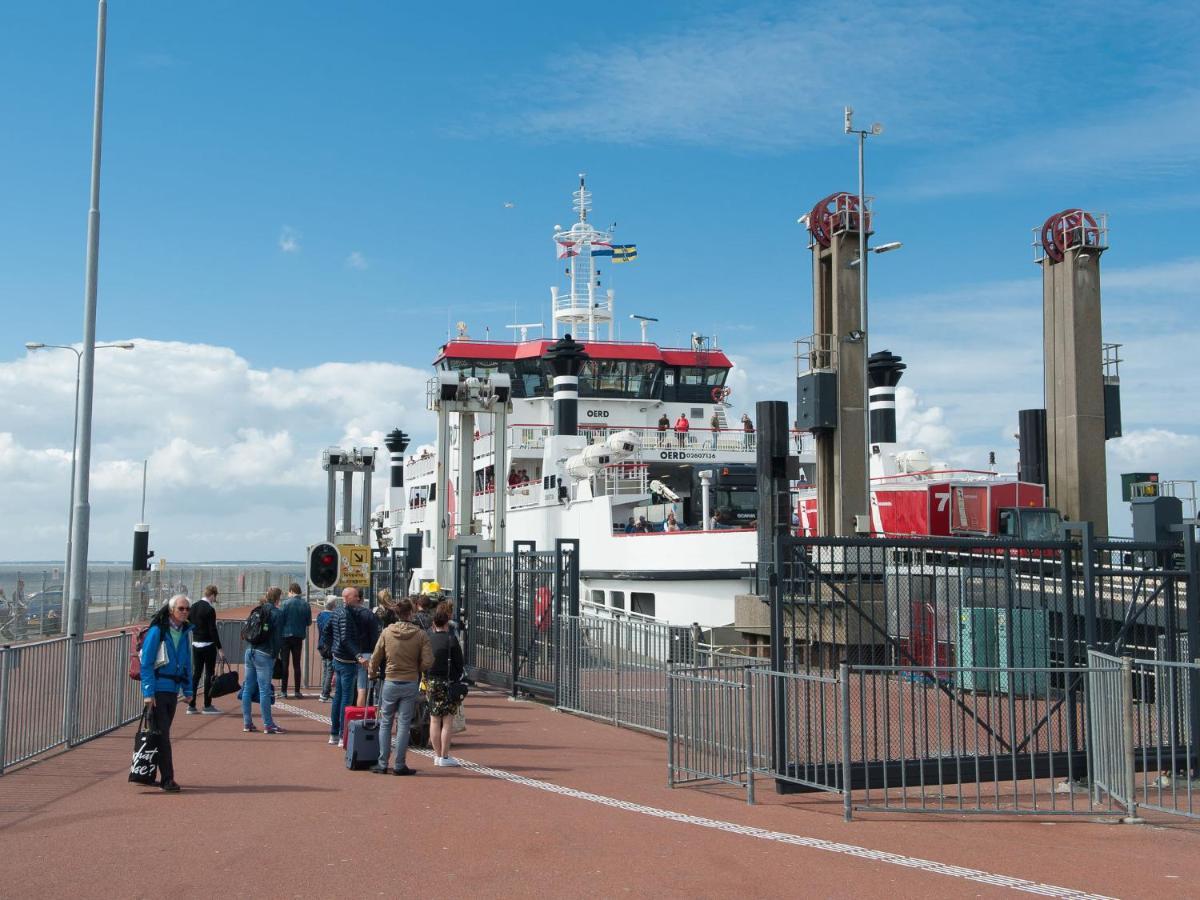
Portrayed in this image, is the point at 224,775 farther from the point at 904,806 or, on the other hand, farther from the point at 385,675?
the point at 904,806

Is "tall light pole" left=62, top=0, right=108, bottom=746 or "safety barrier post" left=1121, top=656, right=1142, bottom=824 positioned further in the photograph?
"tall light pole" left=62, top=0, right=108, bottom=746

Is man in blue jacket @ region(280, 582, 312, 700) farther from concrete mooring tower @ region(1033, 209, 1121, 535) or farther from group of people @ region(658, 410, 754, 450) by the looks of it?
group of people @ region(658, 410, 754, 450)

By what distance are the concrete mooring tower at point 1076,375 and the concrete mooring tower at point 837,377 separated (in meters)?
3.02

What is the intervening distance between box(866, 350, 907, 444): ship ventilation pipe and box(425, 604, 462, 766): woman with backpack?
25.2m

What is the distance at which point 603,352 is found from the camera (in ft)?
128

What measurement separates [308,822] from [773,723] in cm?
354

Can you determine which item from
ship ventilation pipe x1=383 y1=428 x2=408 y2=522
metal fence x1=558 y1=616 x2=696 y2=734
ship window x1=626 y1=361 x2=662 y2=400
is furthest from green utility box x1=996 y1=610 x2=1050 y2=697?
ship ventilation pipe x1=383 y1=428 x2=408 y2=522

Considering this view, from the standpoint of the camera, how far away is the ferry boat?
24688 millimetres

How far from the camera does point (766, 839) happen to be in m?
7.81

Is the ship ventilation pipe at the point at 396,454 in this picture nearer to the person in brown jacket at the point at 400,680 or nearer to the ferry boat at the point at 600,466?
the ferry boat at the point at 600,466

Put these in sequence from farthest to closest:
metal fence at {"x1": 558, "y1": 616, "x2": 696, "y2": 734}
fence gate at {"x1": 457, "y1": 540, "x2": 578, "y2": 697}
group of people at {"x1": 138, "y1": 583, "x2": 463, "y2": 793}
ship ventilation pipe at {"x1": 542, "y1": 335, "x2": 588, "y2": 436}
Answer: ship ventilation pipe at {"x1": 542, "y1": 335, "x2": 588, "y2": 436}
fence gate at {"x1": 457, "y1": 540, "x2": 578, "y2": 697}
metal fence at {"x1": 558, "y1": 616, "x2": 696, "y2": 734}
group of people at {"x1": 138, "y1": 583, "x2": 463, "y2": 793}

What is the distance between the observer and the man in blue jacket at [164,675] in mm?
9227

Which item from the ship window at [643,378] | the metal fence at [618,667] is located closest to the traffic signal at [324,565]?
the metal fence at [618,667]

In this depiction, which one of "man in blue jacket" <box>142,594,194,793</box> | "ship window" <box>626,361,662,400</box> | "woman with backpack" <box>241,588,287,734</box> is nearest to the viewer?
"man in blue jacket" <box>142,594,194,793</box>
